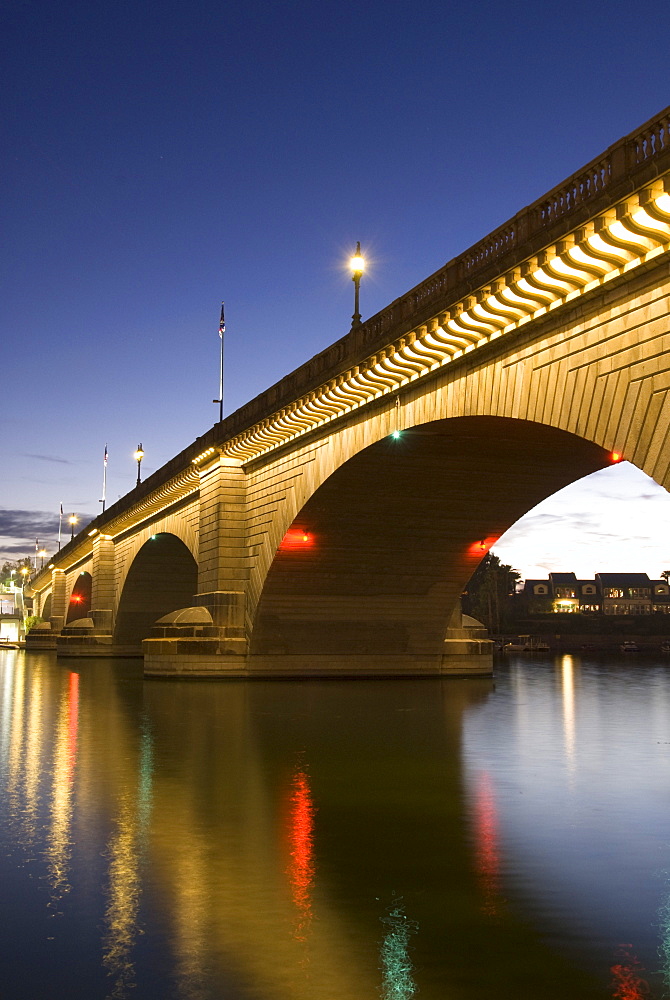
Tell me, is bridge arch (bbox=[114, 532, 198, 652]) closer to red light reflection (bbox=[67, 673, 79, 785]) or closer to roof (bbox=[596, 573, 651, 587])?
red light reflection (bbox=[67, 673, 79, 785])

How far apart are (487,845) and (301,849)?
1911mm

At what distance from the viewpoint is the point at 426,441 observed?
81.9 feet

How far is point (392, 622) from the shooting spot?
3747 centimetres

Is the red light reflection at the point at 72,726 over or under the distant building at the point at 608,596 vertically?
under

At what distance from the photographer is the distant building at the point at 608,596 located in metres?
136

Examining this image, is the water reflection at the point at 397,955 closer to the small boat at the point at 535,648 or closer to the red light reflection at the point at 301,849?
the red light reflection at the point at 301,849

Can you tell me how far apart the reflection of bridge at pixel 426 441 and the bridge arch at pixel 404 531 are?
8 centimetres

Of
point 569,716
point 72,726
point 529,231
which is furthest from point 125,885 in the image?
point 569,716

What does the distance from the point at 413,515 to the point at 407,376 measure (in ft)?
30.7

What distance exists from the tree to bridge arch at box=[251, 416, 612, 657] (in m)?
78.2

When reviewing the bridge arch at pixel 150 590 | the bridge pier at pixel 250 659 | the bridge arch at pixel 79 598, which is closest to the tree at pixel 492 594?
the bridge arch at pixel 79 598

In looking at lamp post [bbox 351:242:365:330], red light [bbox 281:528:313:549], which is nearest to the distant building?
red light [bbox 281:528:313:549]

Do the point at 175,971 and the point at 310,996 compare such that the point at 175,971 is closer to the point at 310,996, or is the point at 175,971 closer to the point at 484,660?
the point at 310,996

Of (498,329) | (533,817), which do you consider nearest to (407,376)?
(498,329)
